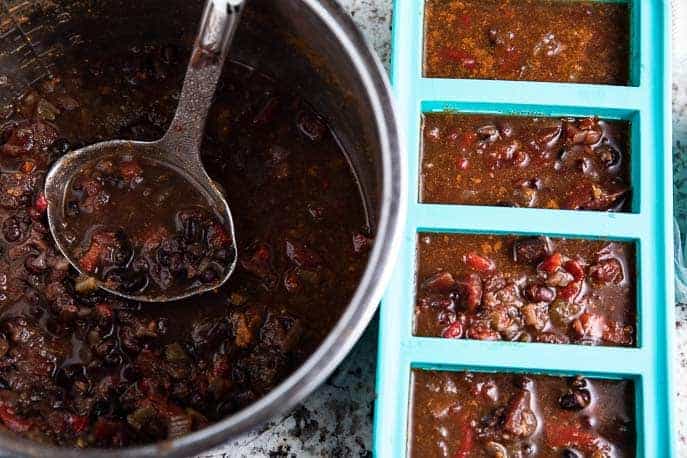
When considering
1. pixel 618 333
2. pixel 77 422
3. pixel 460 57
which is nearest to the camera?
pixel 77 422

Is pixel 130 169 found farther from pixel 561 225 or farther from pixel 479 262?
pixel 561 225

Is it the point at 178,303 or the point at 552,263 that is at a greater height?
the point at 552,263

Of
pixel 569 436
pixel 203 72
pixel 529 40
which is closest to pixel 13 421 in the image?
pixel 203 72

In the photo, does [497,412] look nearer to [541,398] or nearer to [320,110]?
[541,398]

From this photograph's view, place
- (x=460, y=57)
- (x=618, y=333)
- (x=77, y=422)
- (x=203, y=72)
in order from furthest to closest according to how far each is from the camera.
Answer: (x=460, y=57) < (x=618, y=333) < (x=77, y=422) < (x=203, y=72)

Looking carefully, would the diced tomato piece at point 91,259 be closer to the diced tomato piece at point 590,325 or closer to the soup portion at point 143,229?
the soup portion at point 143,229

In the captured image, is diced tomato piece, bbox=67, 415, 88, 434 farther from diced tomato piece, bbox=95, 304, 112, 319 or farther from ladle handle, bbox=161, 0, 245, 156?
ladle handle, bbox=161, 0, 245, 156
